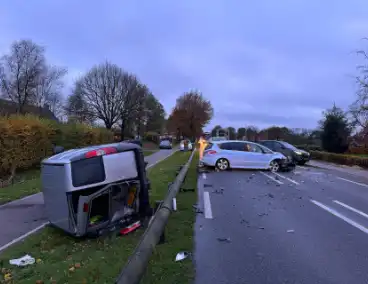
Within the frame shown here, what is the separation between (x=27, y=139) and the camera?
18.4 m

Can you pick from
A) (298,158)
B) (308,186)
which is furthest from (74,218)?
(298,158)

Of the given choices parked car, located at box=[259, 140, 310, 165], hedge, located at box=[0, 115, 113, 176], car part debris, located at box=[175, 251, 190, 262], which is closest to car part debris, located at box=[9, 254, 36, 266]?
car part debris, located at box=[175, 251, 190, 262]

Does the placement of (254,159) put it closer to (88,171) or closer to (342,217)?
(342,217)

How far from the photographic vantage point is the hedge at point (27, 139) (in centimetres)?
1662

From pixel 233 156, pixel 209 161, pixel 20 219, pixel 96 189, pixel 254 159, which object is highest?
pixel 96 189

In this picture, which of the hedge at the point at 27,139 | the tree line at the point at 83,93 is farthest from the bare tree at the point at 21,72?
the hedge at the point at 27,139

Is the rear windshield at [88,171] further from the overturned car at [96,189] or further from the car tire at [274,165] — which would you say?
the car tire at [274,165]

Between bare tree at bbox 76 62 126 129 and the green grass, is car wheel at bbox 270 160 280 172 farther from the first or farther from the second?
bare tree at bbox 76 62 126 129

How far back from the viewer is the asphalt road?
475 cm

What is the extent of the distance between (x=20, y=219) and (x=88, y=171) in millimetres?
3317

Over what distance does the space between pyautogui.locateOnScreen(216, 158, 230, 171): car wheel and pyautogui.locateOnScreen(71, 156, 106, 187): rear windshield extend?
14.0 metres

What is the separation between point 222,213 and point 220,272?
3.80 m

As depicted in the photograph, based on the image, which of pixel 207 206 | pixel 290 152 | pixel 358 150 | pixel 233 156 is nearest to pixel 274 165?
pixel 233 156

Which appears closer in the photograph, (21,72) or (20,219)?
(20,219)
